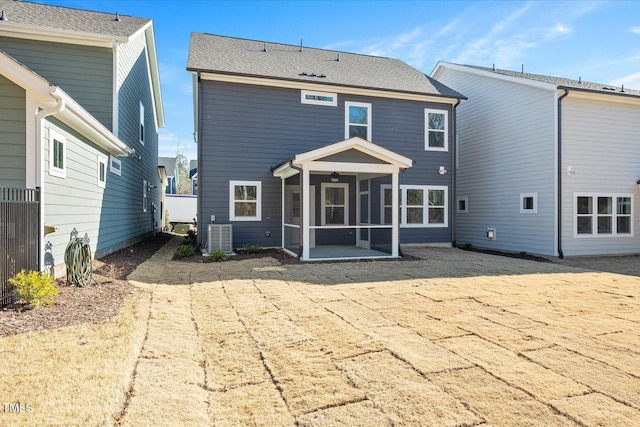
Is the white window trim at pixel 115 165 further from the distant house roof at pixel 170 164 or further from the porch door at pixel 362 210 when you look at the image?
the distant house roof at pixel 170 164

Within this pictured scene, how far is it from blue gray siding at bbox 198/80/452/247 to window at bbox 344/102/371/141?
17 centimetres

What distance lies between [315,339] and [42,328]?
2.86 meters

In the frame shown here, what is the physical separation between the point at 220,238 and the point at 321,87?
571cm

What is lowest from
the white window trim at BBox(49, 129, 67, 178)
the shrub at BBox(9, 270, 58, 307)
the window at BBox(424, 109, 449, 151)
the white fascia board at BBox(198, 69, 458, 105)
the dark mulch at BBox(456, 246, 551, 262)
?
the dark mulch at BBox(456, 246, 551, 262)

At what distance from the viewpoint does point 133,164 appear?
41.3 ft

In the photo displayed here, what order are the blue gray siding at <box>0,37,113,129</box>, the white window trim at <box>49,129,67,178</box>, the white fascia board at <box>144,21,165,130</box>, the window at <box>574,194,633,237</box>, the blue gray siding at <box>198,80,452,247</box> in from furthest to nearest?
the white fascia board at <box>144,21,165,130</box>, the window at <box>574,194,633,237</box>, the blue gray siding at <box>198,80,452,247</box>, the blue gray siding at <box>0,37,113,129</box>, the white window trim at <box>49,129,67,178</box>

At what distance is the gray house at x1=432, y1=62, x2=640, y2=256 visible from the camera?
11117 millimetres

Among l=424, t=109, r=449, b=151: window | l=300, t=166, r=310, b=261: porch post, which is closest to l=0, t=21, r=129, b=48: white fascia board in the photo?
l=300, t=166, r=310, b=261: porch post

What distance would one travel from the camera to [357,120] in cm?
1226

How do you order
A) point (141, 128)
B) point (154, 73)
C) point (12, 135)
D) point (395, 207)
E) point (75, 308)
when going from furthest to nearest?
point (154, 73) < point (141, 128) < point (395, 207) < point (12, 135) < point (75, 308)

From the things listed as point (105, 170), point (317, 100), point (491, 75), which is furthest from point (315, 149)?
point (491, 75)

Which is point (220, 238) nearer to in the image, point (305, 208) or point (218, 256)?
point (218, 256)

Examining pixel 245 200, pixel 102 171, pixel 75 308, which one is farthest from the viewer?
pixel 245 200

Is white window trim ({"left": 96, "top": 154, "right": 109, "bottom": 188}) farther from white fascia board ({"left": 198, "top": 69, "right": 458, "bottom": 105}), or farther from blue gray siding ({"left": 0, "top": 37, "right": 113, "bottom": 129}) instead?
white fascia board ({"left": 198, "top": 69, "right": 458, "bottom": 105})
